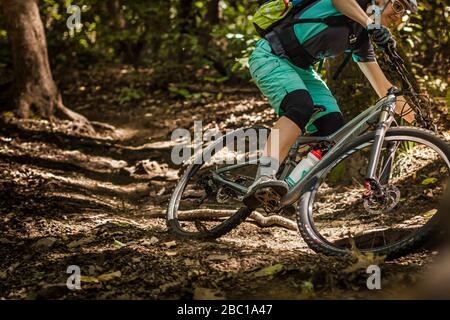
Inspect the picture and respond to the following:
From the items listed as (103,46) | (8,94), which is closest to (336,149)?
(8,94)

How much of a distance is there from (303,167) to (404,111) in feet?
2.96

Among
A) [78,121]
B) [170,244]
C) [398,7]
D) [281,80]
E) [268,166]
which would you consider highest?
[78,121]

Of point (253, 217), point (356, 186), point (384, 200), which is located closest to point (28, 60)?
point (253, 217)

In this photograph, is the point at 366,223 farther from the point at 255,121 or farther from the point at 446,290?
the point at 255,121

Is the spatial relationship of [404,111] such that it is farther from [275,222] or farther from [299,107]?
[275,222]

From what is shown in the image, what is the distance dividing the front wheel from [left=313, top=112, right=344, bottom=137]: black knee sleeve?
27 centimetres

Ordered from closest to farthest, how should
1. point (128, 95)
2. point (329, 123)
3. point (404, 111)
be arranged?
point (404, 111) → point (329, 123) → point (128, 95)

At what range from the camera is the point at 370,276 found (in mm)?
3158

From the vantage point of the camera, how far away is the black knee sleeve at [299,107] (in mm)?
3873

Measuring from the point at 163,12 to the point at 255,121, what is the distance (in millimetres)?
5312

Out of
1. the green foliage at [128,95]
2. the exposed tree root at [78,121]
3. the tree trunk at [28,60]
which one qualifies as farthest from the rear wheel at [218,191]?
the green foliage at [128,95]

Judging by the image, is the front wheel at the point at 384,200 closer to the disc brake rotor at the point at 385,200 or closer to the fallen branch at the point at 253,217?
the disc brake rotor at the point at 385,200

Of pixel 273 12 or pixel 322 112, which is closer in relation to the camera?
pixel 273 12

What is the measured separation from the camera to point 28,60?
9.12 metres
